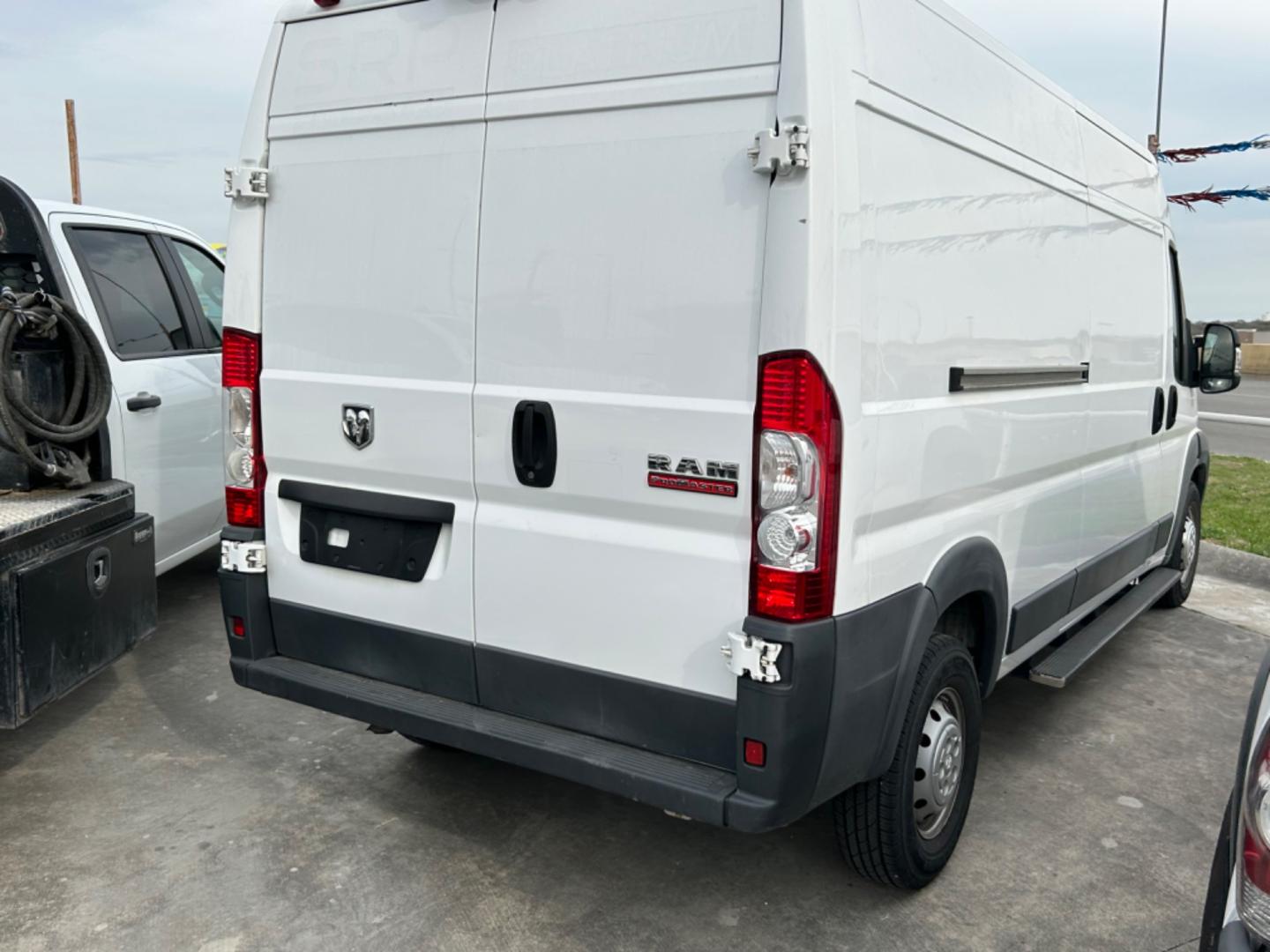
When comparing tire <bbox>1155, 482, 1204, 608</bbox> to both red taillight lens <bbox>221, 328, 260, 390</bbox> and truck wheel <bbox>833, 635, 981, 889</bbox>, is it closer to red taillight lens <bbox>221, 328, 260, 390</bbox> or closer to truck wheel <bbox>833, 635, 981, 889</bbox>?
truck wheel <bbox>833, 635, 981, 889</bbox>

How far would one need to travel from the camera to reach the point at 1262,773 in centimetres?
193

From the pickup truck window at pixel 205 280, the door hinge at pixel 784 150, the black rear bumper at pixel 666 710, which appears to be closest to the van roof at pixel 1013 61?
the door hinge at pixel 784 150

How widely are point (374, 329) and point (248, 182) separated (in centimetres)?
66

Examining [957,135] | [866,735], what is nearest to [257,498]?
[866,735]

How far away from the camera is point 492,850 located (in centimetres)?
355

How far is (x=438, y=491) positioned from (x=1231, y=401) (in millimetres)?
25842

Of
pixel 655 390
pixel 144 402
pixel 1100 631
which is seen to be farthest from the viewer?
pixel 144 402

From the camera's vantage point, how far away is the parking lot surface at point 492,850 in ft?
10.3

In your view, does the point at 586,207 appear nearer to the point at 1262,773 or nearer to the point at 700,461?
the point at 700,461

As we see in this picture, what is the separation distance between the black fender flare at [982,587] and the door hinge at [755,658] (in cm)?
66

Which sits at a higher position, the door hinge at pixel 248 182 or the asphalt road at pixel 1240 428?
the door hinge at pixel 248 182

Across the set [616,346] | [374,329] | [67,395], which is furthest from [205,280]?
[616,346]

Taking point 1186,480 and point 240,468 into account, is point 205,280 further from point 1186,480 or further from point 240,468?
point 1186,480

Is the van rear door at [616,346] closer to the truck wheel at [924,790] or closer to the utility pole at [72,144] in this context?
the truck wheel at [924,790]
